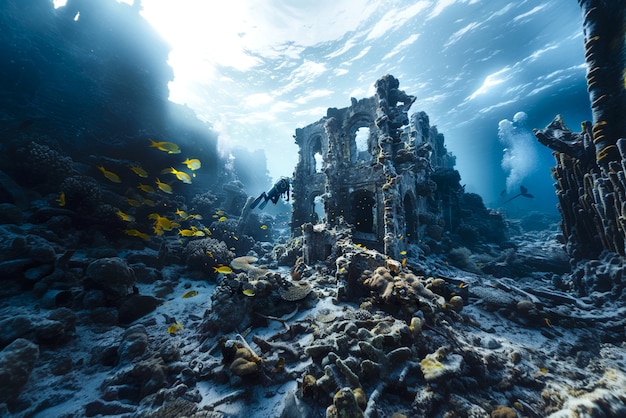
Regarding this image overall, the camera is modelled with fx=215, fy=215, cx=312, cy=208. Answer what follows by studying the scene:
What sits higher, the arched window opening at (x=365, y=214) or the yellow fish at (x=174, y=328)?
the arched window opening at (x=365, y=214)

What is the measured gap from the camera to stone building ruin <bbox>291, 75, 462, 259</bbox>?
12370 mm

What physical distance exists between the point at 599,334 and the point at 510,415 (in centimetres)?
608

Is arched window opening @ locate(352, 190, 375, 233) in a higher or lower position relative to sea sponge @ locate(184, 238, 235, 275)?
higher

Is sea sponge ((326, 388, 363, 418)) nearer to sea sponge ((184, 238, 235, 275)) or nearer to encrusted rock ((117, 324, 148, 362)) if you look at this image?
encrusted rock ((117, 324, 148, 362))

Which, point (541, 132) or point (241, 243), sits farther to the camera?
Answer: point (241, 243)

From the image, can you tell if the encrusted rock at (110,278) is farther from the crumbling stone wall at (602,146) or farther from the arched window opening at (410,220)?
the crumbling stone wall at (602,146)

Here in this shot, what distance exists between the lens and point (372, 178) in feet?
46.2

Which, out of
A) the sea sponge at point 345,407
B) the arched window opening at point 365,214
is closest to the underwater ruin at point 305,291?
the sea sponge at point 345,407

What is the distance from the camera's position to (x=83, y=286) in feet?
23.1

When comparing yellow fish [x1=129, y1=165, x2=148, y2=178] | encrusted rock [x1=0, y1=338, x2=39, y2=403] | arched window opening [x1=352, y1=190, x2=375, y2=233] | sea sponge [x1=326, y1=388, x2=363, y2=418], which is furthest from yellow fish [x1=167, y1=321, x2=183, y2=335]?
arched window opening [x1=352, y1=190, x2=375, y2=233]

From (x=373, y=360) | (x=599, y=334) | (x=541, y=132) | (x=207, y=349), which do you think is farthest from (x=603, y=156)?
(x=207, y=349)

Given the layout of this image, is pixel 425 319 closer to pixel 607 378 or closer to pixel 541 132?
pixel 607 378

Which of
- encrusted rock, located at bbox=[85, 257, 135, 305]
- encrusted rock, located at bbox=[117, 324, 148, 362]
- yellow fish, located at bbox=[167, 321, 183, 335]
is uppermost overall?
encrusted rock, located at bbox=[85, 257, 135, 305]

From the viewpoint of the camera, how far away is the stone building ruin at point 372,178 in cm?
1237
